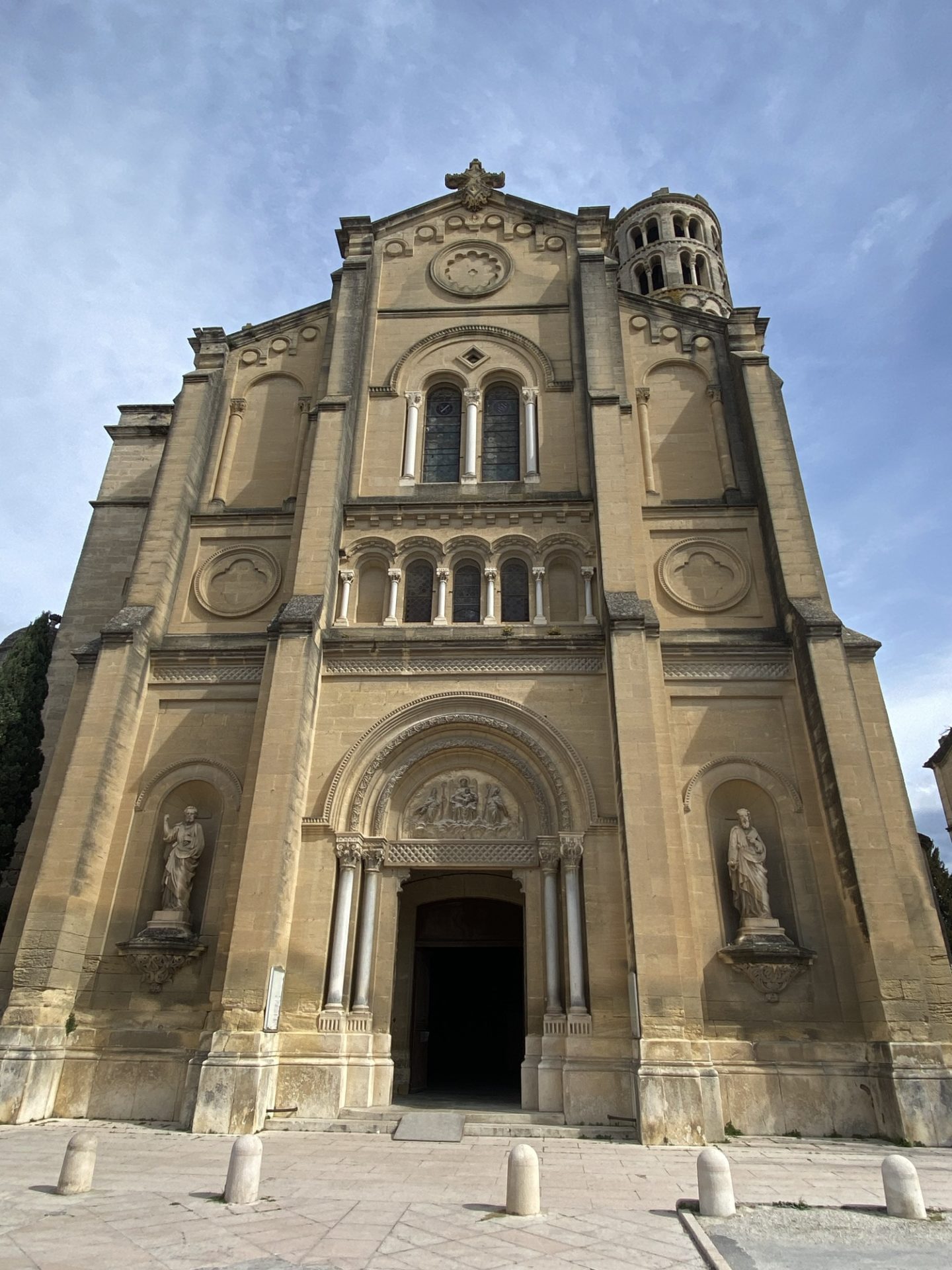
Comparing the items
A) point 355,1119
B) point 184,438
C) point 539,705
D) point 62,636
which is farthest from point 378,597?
point 355,1119

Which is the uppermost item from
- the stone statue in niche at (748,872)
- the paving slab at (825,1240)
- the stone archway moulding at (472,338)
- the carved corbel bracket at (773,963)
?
the stone archway moulding at (472,338)

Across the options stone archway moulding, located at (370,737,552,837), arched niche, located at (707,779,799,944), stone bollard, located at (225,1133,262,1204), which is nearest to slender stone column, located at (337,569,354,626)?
stone archway moulding, located at (370,737,552,837)

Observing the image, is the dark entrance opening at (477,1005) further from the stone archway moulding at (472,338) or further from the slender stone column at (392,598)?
the stone archway moulding at (472,338)

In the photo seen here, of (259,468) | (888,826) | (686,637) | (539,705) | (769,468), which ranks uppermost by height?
(259,468)

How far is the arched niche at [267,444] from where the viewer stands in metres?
20.5

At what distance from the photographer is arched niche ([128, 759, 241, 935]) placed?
50.3ft

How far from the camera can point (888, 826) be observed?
14680 mm

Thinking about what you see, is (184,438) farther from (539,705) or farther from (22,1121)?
(22,1121)

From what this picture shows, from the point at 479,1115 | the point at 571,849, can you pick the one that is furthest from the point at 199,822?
the point at 479,1115

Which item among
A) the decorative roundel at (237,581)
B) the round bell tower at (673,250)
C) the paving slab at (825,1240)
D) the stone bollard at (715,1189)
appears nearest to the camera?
the paving slab at (825,1240)

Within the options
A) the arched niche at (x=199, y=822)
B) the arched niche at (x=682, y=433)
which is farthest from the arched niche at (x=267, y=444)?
the arched niche at (x=682, y=433)

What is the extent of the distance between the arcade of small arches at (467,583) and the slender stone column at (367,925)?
521 centimetres

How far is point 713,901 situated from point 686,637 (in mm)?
5504

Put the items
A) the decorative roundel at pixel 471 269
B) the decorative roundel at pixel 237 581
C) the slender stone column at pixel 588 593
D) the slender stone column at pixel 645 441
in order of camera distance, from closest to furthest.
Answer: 1. the slender stone column at pixel 588 593
2. the decorative roundel at pixel 237 581
3. the slender stone column at pixel 645 441
4. the decorative roundel at pixel 471 269
